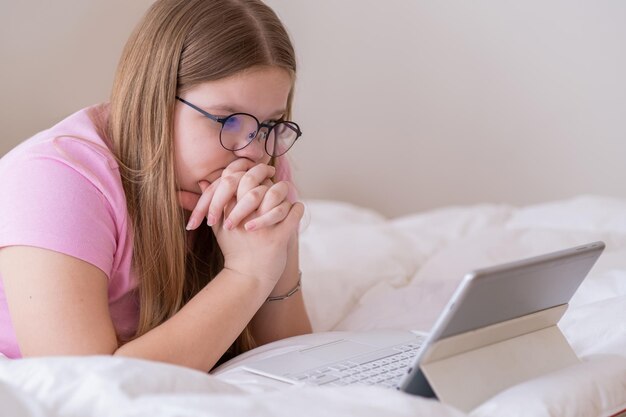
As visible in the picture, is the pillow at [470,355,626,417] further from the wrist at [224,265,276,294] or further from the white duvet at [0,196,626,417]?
the wrist at [224,265,276,294]

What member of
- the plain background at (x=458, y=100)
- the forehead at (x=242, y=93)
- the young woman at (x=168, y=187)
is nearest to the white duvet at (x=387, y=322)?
the young woman at (x=168, y=187)

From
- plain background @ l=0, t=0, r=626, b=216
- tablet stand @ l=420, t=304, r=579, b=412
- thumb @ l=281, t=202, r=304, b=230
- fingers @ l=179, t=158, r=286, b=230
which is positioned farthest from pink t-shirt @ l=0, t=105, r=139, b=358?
plain background @ l=0, t=0, r=626, b=216

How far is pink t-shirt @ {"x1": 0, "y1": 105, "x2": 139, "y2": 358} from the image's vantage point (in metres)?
0.94

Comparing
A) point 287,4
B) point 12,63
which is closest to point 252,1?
point 12,63

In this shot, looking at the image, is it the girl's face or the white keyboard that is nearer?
the white keyboard

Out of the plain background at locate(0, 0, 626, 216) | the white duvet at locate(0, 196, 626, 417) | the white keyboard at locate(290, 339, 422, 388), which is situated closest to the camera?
the white duvet at locate(0, 196, 626, 417)

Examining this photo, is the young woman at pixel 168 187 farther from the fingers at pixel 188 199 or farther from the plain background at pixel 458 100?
the plain background at pixel 458 100

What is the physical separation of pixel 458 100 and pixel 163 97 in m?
1.87

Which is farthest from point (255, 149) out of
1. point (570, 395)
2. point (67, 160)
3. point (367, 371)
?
point (570, 395)

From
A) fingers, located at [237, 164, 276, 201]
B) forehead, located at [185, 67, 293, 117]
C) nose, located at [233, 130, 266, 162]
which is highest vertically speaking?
forehead, located at [185, 67, 293, 117]

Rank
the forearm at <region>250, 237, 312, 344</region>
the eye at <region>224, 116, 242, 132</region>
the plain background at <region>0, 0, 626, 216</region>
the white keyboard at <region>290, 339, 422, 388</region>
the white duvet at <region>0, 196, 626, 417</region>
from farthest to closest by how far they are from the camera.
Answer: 1. the plain background at <region>0, 0, 626, 216</region>
2. the forearm at <region>250, 237, 312, 344</region>
3. the eye at <region>224, 116, 242, 132</region>
4. the white keyboard at <region>290, 339, 422, 388</region>
5. the white duvet at <region>0, 196, 626, 417</region>

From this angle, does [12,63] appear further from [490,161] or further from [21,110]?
[490,161]

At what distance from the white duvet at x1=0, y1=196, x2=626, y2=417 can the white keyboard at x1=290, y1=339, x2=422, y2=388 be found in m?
0.05

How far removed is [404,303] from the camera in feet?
4.70
